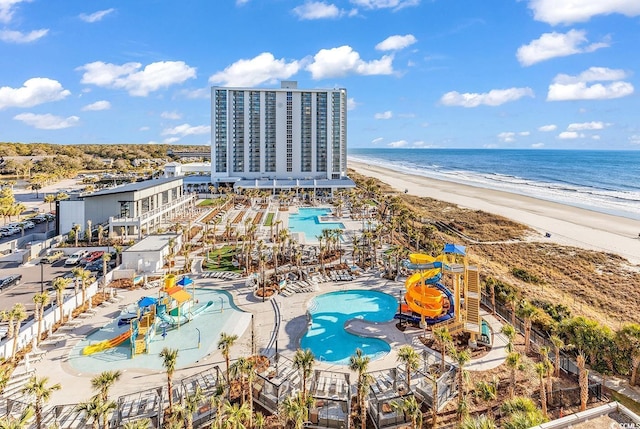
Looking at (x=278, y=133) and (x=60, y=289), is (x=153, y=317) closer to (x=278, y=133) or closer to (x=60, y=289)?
(x=60, y=289)

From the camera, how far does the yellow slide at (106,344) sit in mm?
20828

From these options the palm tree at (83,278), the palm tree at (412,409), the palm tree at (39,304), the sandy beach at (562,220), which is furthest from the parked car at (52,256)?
the sandy beach at (562,220)

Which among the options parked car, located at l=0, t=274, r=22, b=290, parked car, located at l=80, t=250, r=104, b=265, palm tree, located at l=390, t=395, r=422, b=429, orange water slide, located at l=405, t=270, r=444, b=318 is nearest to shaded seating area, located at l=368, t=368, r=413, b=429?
palm tree, located at l=390, t=395, r=422, b=429

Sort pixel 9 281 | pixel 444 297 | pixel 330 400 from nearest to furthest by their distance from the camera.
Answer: pixel 330 400 < pixel 444 297 < pixel 9 281

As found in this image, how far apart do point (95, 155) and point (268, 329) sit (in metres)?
171

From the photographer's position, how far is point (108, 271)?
3322 centimetres

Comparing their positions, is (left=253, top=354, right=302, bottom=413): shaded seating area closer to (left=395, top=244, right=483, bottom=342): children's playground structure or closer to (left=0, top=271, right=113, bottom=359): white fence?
(left=395, top=244, right=483, bottom=342): children's playground structure

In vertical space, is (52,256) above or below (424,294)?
above

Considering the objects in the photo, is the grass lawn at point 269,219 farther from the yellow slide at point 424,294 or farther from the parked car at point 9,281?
the yellow slide at point 424,294

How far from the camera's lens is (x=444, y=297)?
25.8 meters

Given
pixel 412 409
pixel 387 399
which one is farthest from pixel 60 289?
pixel 412 409

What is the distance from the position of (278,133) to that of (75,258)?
6278cm

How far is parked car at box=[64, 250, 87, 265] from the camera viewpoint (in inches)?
1369

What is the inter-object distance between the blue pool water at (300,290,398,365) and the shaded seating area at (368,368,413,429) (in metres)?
2.65
